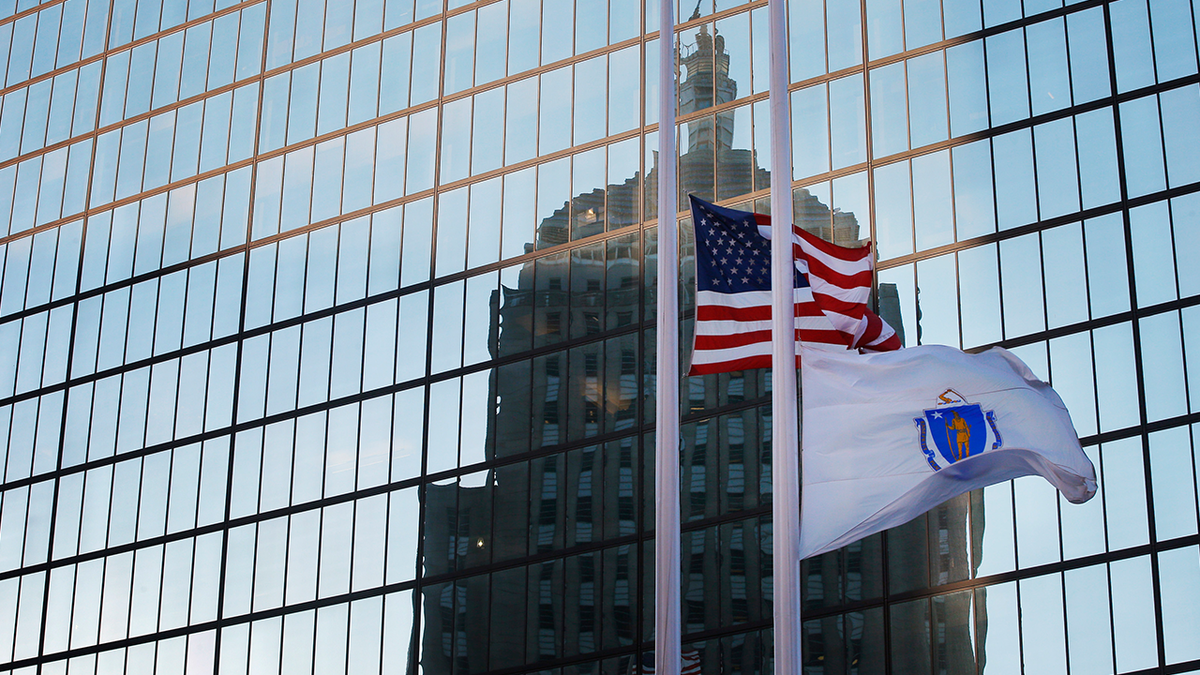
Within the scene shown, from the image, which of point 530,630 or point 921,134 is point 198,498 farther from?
point 921,134

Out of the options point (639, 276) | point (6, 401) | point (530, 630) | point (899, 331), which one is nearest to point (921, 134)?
point (899, 331)

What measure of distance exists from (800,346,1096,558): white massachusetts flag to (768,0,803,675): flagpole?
357mm

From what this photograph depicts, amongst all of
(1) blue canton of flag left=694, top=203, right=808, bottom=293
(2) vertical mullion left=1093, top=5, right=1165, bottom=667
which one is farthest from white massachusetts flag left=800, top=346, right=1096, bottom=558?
(2) vertical mullion left=1093, top=5, right=1165, bottom=667

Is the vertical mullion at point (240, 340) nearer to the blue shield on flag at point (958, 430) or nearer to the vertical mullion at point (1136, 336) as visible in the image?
the vertical mullion at point (1136, 336)

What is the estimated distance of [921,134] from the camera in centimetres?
3206

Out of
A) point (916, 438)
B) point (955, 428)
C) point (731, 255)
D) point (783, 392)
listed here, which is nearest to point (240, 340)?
point (731, 255)

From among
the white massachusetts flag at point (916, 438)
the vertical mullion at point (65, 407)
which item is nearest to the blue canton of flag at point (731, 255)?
the white massachusetts flag at point (916, 438)

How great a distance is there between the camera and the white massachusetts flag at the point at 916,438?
1745 centimetres

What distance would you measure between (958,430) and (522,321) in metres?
19.4

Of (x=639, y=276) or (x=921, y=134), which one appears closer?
(x=921, y=134)

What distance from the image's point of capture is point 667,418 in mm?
19062

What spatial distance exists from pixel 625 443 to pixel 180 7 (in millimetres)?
22083

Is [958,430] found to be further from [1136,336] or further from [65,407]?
[65,407]

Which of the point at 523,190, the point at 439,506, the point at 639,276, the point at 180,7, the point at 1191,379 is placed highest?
the point at 180,7
